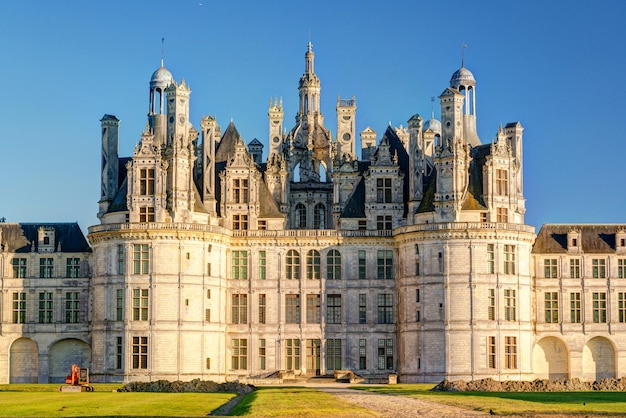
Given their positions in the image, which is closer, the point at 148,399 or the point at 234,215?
the point at 148,399

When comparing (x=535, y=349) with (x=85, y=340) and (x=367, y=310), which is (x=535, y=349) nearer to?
(x=367, y=310)

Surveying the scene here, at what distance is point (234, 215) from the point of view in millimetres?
88812

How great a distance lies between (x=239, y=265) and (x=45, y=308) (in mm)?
13083

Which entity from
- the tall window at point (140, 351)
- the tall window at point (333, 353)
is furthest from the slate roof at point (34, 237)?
the tall window at point (333, 353)

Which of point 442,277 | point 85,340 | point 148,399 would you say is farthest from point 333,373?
point 148,399

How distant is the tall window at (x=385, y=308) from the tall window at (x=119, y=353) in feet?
55.2

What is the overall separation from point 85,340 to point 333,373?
16.4 m

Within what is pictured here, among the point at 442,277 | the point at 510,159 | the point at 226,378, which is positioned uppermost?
the point at 510,159

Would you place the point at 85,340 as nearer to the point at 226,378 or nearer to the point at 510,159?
the point at 226,378

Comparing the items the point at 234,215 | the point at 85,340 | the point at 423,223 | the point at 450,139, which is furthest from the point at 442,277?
the point at 85,340

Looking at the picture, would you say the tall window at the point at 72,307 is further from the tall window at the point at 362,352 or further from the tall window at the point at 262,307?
the tall window at the point at 362,352

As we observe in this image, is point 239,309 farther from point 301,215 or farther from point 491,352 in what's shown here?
point 491,352

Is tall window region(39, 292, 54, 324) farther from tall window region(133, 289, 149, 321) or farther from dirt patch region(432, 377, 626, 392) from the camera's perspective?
dirt patch region(432, 377, 626, 392)

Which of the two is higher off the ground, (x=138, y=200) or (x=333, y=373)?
(x=138, y=200)
